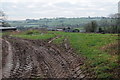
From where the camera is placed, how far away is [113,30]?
5372cm

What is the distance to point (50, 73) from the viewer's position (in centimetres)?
1031

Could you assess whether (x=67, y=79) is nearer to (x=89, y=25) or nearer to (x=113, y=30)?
(x=113, y=30)

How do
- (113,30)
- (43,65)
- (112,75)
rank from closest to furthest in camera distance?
(112,75) → (43,65) → (113,30)

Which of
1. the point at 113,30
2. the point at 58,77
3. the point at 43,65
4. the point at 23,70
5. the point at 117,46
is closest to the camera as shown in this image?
the point at 58,77

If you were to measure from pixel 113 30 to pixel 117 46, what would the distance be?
4035 cm

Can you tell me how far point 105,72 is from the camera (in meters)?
9.32

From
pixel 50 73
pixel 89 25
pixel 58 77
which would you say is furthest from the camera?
pixel 89 25

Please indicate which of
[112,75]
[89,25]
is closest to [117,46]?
[112,75]

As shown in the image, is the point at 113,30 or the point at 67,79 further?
the point at 113,30

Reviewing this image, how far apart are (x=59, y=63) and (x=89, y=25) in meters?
51.5

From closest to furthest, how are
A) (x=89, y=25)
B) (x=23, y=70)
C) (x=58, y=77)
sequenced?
1. (x=58, y=77)
2. (x=23, y=70)
3. (x=89, y=25)

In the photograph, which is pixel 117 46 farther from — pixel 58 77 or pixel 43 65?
pixel 58 77

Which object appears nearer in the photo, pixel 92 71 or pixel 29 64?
pixel 92 71

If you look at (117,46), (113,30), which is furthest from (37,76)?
(113,30)
